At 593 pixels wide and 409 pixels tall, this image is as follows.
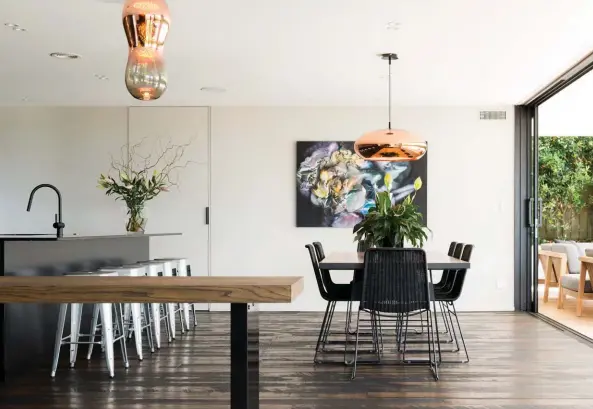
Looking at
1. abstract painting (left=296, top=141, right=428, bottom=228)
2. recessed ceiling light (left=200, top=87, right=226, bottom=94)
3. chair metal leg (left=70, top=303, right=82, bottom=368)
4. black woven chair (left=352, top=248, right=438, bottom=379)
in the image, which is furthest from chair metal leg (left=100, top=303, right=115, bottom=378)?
abstract painting (left=296, top=141, right=428, bottom=228)

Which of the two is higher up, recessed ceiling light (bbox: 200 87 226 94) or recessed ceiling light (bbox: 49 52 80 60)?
recessed ceiling light (bbox: 49 52 80 60)

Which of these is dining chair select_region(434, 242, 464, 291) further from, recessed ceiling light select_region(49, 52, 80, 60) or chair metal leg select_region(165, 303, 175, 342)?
recessed ceiling light select_region(49, 52, 80, 60)

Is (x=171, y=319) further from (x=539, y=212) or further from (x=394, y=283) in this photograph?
(x=539, y=212)

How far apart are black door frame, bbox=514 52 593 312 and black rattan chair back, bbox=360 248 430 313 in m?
3.76

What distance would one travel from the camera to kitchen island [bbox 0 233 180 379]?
412 centimetres

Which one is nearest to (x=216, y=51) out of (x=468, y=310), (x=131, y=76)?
(x=131, y=76)

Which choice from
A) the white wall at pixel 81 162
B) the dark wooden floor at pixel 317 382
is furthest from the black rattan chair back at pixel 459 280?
the white wall at pixel 81 162

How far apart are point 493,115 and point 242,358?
629cm

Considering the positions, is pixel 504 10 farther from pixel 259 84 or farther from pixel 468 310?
pixel 468 310

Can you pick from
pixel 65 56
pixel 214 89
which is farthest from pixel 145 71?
pixel 214 89

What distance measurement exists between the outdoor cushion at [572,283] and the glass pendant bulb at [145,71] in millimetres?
5611

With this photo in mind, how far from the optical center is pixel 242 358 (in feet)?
6.78

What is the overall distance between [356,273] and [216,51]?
6.88ft

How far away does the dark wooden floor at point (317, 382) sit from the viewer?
12.0 feet
